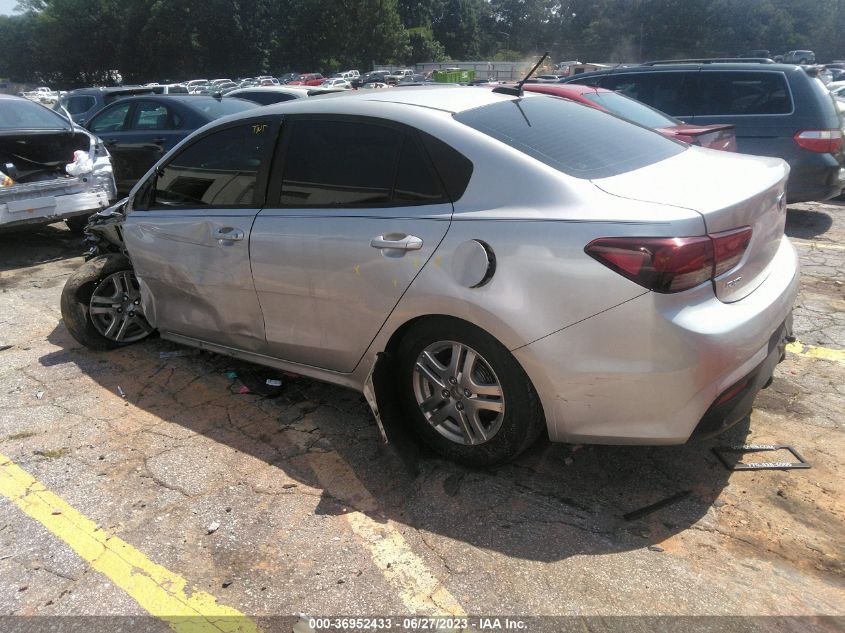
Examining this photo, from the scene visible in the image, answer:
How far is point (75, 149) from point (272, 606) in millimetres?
6945

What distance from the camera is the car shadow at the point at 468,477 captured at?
2.71 meters

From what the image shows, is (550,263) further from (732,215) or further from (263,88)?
(263,88)

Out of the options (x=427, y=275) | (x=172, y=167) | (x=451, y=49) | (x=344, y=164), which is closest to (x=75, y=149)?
(x=172, y=167)

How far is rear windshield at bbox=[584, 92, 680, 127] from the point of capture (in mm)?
6574

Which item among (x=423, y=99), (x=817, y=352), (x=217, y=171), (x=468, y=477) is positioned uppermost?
(x=423, y=99)

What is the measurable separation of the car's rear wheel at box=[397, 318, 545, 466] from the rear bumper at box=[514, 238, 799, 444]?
12 centimetres

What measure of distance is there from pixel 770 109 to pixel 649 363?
6500 millimetres

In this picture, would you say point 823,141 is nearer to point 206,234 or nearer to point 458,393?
point 458,393

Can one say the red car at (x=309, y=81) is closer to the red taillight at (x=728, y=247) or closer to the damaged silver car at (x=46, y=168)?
the damaged silver car at (x=46, y=168)

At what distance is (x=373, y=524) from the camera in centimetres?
281

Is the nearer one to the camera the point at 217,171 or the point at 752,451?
the point at 752,451

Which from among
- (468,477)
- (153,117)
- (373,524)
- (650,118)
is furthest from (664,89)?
(373,524)

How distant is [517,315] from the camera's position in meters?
2.61

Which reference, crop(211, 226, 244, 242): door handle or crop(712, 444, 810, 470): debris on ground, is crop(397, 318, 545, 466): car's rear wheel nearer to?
crop(712, 444, 810, 470): debris on ground
